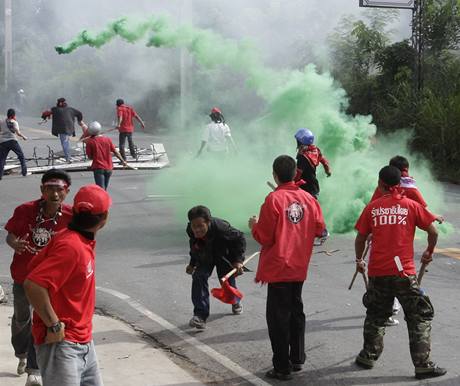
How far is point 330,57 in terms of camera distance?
87.7 feet

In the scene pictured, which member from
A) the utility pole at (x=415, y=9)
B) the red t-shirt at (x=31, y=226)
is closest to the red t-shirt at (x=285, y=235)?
the red t-shirt at (x=31, y=226)

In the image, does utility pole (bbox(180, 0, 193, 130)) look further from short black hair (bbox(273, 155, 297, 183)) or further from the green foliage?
short black hair (bbox(273, 155, 297, 183))

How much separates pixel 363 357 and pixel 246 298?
242 centimetres

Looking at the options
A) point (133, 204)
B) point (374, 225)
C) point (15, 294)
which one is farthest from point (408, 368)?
point (133, 204)

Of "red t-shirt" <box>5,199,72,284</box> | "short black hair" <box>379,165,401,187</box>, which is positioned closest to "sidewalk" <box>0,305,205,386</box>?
Answer: "red t-shirt" <box>5,199,72,284</box>

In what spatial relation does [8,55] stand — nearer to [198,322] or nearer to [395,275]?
[198,322]

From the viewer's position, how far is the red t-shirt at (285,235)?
20.4 feet

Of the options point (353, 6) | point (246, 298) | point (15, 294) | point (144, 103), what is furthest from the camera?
point (144, 103)

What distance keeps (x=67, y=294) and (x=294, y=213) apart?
2.26m

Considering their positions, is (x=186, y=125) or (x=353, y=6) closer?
(x=353, y=6)

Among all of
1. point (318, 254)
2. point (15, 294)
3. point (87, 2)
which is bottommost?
point (318, 254)

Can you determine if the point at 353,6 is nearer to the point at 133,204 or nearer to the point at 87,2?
the point at 87,2

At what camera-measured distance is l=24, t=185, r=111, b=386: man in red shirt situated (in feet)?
14.1

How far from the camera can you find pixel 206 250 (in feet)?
24.2
